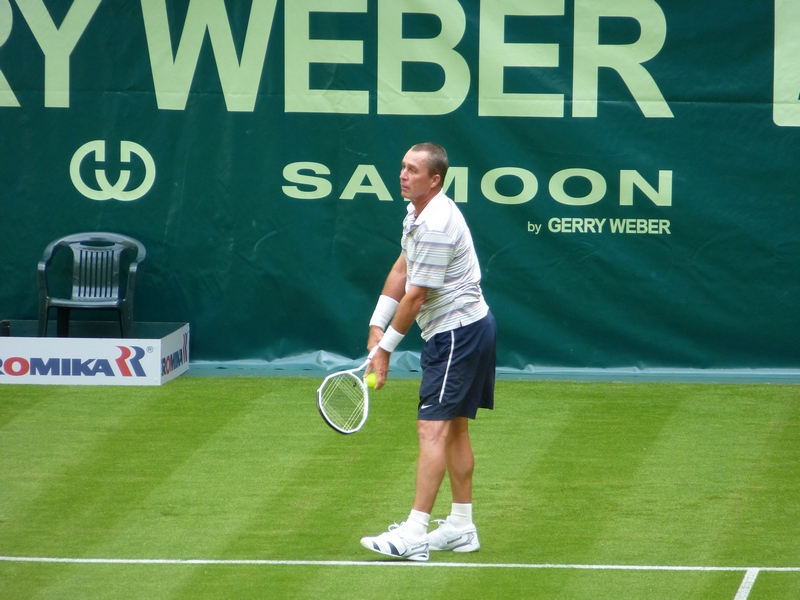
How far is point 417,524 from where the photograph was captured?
4.49m

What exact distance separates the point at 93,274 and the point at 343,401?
4165mm

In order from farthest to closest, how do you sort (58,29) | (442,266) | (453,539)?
(58,29)
(453,539)
(442,266)

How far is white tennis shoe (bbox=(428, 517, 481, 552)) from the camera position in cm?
461

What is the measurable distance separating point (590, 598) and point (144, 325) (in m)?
5.07

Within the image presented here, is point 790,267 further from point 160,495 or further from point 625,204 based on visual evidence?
point 160,495

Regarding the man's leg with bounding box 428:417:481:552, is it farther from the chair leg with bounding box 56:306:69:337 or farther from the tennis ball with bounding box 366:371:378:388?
the chair leg with bounding box 56:306:69:337

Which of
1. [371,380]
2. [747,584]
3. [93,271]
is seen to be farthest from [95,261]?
[747,584]

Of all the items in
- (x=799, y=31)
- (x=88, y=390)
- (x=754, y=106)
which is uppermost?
(x=799, y=31)

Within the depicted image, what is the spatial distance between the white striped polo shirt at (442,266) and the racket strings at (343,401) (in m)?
0.36

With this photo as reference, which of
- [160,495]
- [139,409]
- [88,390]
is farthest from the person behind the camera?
[88,390]

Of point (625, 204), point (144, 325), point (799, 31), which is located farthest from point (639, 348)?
point (144, 325)

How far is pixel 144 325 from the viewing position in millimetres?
8445

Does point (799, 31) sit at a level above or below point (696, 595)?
above

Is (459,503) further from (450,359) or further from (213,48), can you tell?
(213,48)
